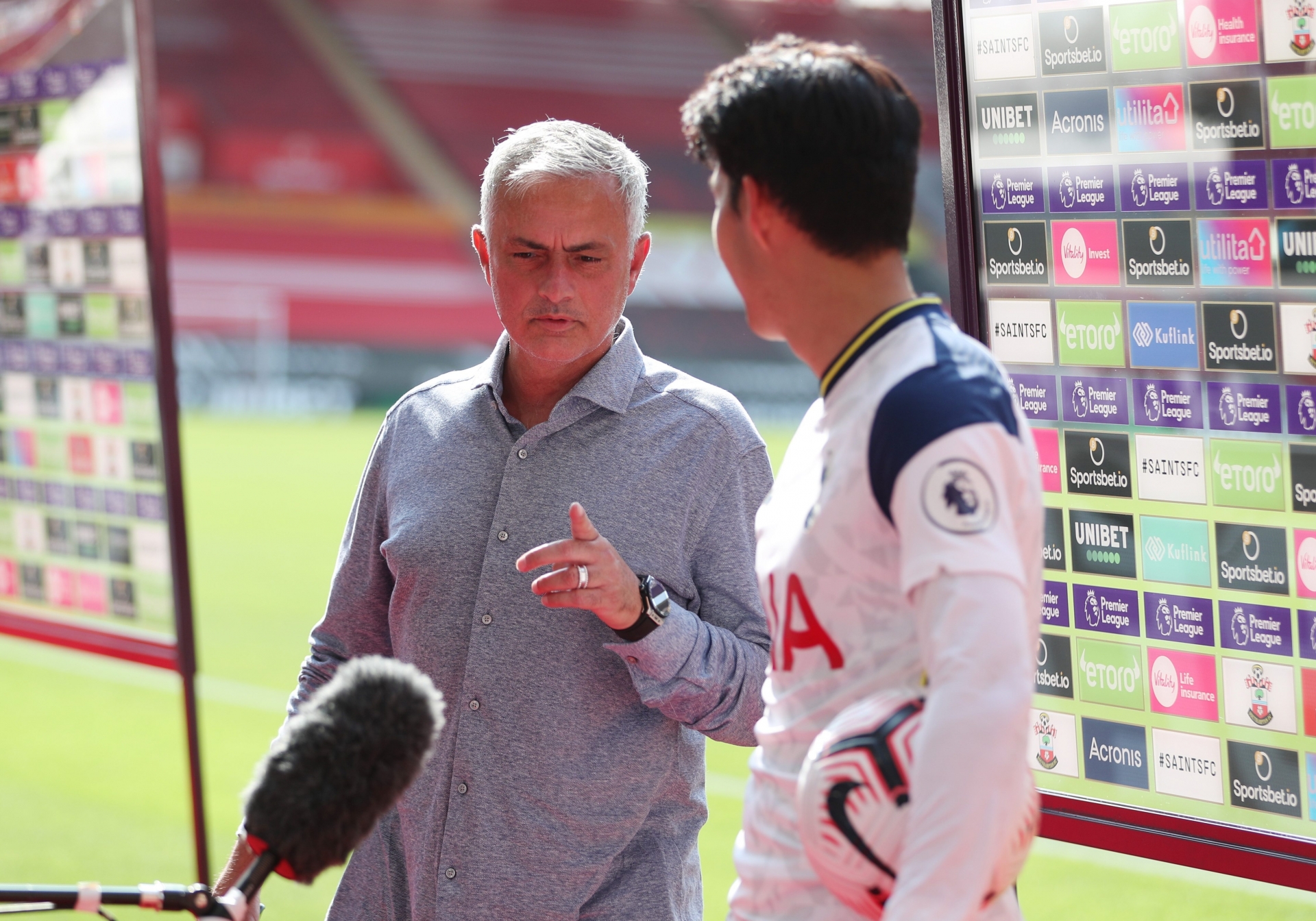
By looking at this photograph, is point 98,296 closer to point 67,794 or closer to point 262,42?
point 67,794

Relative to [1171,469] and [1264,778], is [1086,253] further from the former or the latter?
[1264,778]

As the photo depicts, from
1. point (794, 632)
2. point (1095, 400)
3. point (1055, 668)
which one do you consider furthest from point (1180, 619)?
point (794, 632)

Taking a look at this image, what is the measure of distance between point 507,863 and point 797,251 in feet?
2.97

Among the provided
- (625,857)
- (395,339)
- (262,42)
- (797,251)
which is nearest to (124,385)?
(625,857)

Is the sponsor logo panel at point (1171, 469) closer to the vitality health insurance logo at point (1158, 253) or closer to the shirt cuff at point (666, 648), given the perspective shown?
the vitality health insurance logo at point (1158, 253)

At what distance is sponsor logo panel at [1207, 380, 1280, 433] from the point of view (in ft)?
5.57

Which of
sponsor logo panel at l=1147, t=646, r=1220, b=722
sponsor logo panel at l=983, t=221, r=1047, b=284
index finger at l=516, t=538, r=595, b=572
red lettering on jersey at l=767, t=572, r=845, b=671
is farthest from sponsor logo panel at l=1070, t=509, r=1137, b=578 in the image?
red lettering on jersey at l=767, t=572, r=845, b=671

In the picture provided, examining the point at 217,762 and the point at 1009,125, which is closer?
the point at 1009,125

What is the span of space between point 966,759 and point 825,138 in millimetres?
464

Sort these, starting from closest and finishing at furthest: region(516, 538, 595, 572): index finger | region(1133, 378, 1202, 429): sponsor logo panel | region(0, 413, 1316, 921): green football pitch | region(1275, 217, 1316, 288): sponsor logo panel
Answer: region(516, 538, 595, 572): index finger < region(1275, 217, 1316, 288): sponsor logo panel < region(1133, 378, 1202, 429): sponsor logo panel < region(0, 413, 1316, 921): green football pitch

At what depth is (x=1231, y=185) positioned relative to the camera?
5.55 ft

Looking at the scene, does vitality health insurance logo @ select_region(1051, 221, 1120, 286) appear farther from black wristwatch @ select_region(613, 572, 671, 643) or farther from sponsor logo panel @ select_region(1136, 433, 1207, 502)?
black wristwatch @ select_region(613, 572, 671, 643)

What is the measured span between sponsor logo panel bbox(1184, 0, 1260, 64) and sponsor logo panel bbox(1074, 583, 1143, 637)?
678 millimetres

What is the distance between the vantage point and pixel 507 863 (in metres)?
1.66
